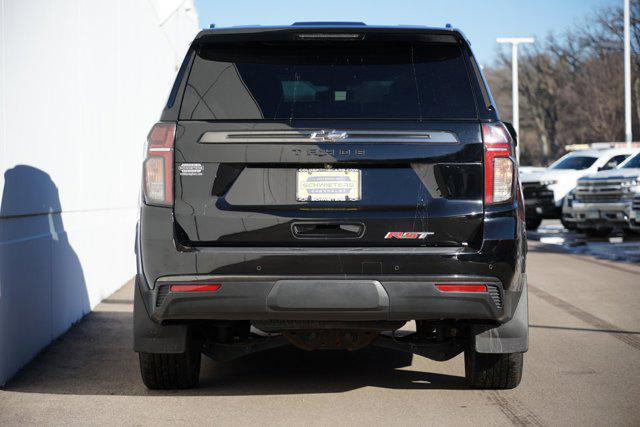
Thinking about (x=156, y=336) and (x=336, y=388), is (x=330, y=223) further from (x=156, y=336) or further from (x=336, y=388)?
(x=336, y=388)

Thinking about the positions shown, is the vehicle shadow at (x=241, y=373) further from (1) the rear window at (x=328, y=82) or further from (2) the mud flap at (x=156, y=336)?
(1) the rear window at (x=328, y=82)

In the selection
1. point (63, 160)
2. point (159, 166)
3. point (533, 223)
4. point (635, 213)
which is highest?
point (159, 166)

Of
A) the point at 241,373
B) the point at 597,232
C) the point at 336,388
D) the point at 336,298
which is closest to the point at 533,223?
the point at 597,232

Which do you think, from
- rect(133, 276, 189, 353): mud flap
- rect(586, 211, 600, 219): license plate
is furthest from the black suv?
rect(586, 211, 600, 219): license plate

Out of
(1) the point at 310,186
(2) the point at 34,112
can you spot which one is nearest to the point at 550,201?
(2) the point at 34,112

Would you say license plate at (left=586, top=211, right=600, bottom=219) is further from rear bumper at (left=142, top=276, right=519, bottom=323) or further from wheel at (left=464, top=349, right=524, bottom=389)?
rear bumper at (left=142, top=276, right=519, bottom=323)

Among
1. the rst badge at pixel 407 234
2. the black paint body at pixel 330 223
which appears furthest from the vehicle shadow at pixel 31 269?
the rst badge at pixel 407 234

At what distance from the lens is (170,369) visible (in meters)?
6.28

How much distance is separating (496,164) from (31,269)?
359 cm

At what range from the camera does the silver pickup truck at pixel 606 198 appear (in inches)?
805

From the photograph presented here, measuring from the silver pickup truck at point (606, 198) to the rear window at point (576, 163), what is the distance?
3.08 m

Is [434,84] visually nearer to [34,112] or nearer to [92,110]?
[34,112]

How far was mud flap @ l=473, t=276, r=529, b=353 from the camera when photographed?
5859mm

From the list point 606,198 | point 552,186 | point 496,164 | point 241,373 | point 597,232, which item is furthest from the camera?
point 552,186
